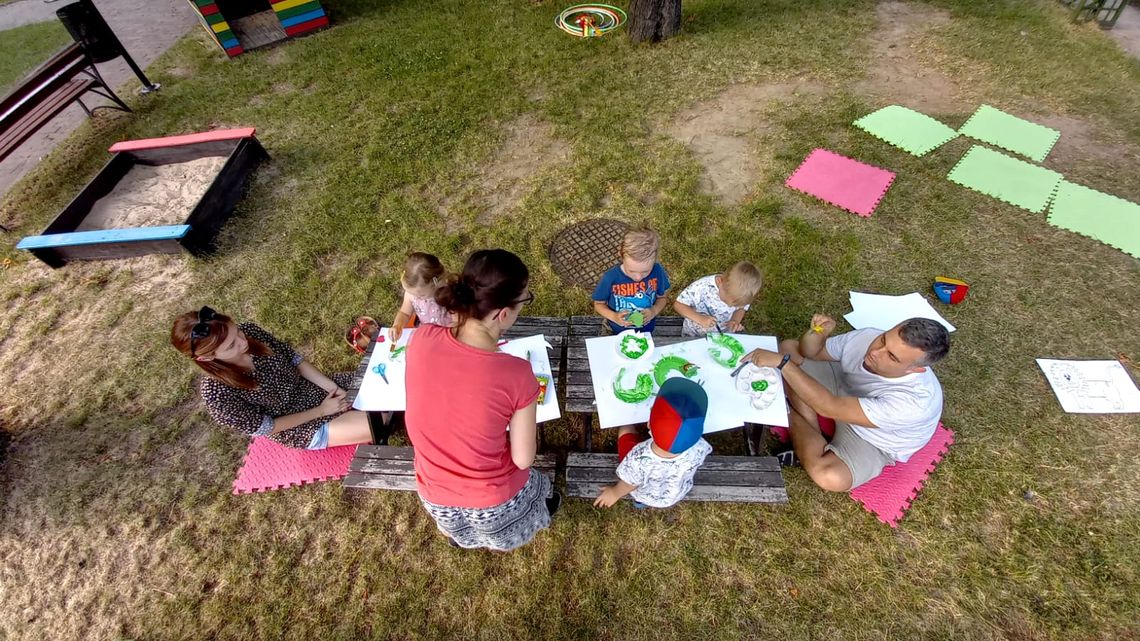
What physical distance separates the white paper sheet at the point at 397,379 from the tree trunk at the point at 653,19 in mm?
6590

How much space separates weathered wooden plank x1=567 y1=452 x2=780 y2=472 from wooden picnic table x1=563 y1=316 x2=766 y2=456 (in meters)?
0.22

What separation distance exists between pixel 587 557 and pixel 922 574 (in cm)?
217

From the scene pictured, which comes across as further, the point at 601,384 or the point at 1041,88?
the point at 1041,88

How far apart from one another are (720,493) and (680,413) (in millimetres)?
1432

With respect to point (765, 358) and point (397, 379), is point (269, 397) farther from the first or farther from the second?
point (765, 358)

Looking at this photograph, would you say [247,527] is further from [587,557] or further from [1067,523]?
[1067,523]

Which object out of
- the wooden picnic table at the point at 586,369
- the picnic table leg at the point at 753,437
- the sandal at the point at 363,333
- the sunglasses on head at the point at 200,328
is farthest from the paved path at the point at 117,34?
the picnic table leg at the point at 753,437

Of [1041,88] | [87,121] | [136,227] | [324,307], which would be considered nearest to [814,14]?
[1041,88]

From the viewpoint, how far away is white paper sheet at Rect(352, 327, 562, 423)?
3.25 meters

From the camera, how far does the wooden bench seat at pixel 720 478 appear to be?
328 cm

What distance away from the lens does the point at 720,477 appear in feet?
11.0

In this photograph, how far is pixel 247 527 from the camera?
357 cm

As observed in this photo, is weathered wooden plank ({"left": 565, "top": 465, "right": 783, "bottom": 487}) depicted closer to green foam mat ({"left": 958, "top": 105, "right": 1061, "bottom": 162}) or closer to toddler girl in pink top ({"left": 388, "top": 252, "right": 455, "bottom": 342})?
toddler girl in pink top ({"left": 388, "top": 252, "right": 455, "bottom": 342})

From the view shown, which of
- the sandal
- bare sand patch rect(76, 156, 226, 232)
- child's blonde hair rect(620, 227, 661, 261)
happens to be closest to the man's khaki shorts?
child's blonde hair rect(620, 227, 661, 261)
